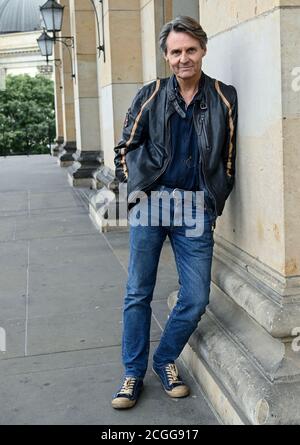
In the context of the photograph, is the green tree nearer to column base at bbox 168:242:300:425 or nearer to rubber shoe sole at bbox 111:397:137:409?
column base at bbox 168:242:300:425

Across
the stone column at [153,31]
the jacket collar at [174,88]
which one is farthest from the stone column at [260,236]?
the stone column at [153,31]

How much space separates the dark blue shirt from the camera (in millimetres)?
3625

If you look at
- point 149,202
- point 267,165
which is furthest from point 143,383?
point 267,165

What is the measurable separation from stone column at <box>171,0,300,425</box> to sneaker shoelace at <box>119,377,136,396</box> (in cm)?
41

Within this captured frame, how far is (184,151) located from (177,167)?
0.32 ft

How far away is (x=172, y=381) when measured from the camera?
12.6 ft

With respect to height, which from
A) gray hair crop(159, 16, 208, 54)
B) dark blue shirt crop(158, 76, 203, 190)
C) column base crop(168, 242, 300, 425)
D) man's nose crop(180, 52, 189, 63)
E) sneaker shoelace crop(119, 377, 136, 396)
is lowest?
sneaker shoelace crop(119, 377, 136, 396)

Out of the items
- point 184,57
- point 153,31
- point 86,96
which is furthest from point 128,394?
point 86,96

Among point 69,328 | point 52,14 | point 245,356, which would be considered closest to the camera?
point 245,356

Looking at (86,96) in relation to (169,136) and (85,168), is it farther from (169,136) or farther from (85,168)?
(169,136)

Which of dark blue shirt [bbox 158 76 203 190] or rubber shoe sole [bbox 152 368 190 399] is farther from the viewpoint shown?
rubber shoe sole [bbox 152 368 190 399]

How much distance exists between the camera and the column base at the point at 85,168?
1427cm

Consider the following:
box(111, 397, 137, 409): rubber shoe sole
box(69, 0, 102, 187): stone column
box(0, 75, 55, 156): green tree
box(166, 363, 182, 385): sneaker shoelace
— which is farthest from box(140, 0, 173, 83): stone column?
box(0, 75, 55, 156): green tree

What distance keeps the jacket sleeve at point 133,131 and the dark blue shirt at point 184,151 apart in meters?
0.18
